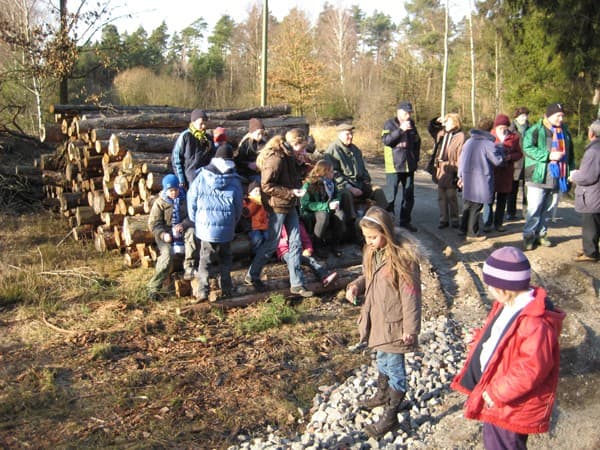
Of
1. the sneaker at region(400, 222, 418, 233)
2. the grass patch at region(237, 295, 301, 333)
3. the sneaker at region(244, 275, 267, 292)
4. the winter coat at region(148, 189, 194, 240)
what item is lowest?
the grass patch at region(237, 295, 301, 333)

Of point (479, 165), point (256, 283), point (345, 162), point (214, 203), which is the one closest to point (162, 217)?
point (214, 203)

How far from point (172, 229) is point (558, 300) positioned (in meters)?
4.86

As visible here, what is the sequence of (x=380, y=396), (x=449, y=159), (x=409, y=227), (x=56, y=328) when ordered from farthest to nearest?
(x=409, y=227) → (x=449, y=159) → (x=56, y=328) → (x=380, y=396)

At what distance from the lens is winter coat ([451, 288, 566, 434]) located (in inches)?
116

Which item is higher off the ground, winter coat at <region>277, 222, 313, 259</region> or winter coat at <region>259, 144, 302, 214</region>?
winter coat at <region>259, 144, 302, 214</region>

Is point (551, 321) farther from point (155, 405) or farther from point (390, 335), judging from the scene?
point (155, 405)

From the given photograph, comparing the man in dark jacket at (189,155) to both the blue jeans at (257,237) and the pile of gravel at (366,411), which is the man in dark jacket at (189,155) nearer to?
the blue jeans at (257,237)

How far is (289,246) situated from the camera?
6.83 metres

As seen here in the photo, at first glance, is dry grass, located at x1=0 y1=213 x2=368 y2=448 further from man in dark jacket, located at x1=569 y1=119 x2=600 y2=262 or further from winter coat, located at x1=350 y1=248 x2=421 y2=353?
man in dark jacket, located at x1=569 y1=119 x2=600 y2=262

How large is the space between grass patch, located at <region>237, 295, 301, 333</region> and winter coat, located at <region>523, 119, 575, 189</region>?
13.1 feet

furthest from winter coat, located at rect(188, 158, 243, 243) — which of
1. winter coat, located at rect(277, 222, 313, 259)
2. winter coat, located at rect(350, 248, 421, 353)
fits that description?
winter coat, located at rect(350, 248, 421, 353)

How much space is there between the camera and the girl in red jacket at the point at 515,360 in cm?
296

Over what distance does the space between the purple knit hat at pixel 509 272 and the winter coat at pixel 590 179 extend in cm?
491

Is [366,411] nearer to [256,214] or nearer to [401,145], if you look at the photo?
[256,214]
